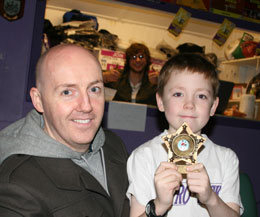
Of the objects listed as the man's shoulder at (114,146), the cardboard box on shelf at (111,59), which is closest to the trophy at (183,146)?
the man's shoulder at (114,146)

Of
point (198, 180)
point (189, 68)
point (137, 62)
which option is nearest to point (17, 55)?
point (189, 68)

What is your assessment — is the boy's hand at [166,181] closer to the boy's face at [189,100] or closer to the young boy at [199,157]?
the young boy at [199,157]

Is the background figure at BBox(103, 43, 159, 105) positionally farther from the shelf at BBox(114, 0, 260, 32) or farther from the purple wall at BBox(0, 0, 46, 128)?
the purple wall at BBox(0, 0, 46, 128)

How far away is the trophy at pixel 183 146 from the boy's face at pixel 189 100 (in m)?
0.17

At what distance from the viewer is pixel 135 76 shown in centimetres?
447

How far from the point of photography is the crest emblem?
8.52ft

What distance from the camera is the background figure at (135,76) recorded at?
4.20m

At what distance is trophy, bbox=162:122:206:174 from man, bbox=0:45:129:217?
0.46 meters

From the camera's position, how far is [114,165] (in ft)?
6.50

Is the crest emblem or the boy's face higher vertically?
the crest emblem

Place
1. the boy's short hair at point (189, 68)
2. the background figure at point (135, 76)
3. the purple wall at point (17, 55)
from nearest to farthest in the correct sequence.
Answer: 1. the boy's short hair at point (189, 68)
2. the purple wall at point (17, 55)
3. the background figure at point (135, 76)

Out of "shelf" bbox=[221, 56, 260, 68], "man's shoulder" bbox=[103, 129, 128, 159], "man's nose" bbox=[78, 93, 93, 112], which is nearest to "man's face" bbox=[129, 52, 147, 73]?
"shelf" bbox=[221, 56, 260, 68]

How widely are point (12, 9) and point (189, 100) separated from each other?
170 centimetres

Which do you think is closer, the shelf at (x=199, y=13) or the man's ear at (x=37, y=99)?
the man's ear at (x=37, y=99)
